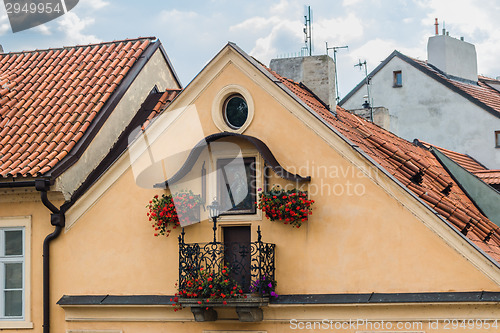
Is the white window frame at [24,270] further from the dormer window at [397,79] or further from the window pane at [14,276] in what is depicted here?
the dormer window at [397,79]

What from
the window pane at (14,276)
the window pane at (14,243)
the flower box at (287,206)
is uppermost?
the flower box at (287,206)

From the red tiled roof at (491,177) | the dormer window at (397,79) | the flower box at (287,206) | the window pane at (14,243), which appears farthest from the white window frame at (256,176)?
the dormer window at (397,79)

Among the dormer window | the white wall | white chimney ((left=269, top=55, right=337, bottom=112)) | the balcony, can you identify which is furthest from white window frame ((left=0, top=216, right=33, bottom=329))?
the dormer window

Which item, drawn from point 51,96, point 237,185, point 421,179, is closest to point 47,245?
point 51,96

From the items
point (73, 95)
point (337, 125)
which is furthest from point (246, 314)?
point (73, 95)

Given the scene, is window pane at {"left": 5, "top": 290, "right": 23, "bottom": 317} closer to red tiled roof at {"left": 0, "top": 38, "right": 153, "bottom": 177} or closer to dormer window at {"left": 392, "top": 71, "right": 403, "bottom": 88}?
red tiled roof at {"left": 0, "top": 38, "right": 153, "bottom": 177}

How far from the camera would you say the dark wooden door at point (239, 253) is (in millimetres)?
14086

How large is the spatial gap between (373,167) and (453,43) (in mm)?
16773

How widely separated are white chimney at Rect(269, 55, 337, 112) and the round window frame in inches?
121

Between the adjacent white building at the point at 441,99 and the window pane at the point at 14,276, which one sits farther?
the adjacent white building at the point at 441,99

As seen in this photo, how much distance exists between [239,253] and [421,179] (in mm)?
3591

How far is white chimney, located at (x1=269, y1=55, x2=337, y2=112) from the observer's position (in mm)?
17547

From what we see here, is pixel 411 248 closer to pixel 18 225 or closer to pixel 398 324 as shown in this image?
pixel 398 324

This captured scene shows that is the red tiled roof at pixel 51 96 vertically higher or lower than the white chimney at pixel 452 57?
lower
